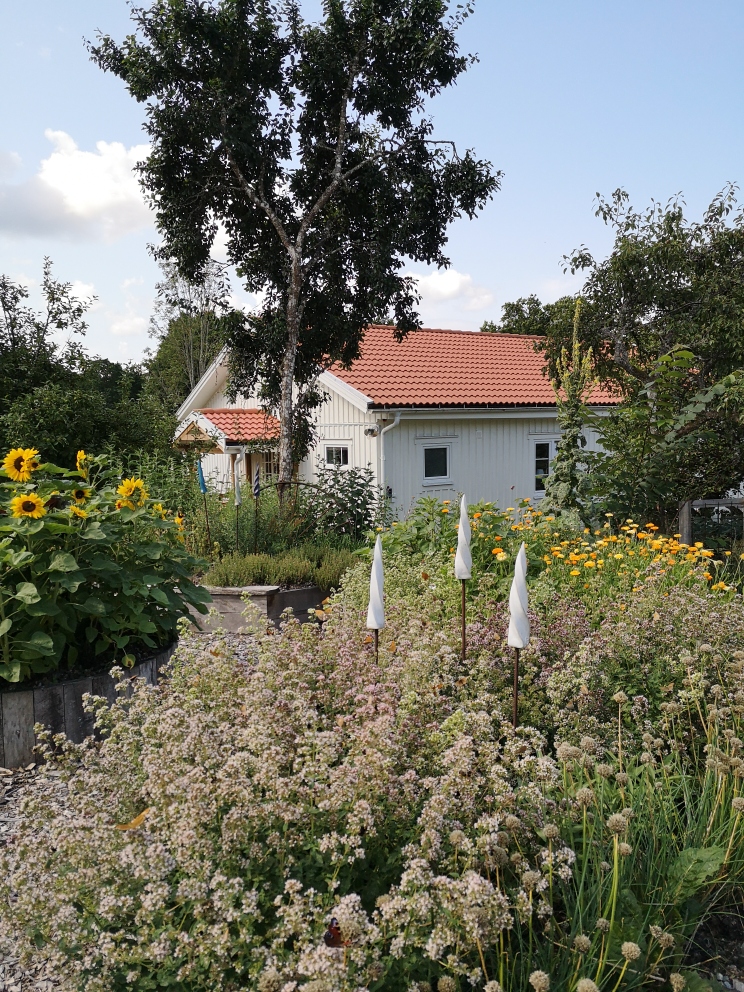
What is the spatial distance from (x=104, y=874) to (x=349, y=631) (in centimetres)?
206

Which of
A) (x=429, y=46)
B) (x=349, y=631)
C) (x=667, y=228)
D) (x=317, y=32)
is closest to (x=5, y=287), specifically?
(x=317, y=32)

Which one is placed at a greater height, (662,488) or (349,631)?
(662,488)

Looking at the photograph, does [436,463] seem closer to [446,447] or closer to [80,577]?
[446,447]

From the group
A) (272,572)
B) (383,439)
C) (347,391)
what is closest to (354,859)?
(272,572)

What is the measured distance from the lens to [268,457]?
2008 centimetres

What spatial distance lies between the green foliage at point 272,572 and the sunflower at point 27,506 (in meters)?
3.63

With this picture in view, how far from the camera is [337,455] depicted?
16.2 metres

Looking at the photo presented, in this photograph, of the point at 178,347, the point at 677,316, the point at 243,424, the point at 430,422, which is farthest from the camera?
the point at 178,347

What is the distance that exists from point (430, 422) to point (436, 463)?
842 mm

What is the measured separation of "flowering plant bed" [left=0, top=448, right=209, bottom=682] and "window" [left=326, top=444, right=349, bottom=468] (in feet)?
36.2

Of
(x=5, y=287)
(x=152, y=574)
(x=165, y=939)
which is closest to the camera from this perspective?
(x=165, y=939)

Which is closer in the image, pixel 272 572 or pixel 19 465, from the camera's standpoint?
pixel 19 465

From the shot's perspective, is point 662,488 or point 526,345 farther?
point 526,345

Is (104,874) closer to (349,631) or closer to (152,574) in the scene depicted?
(349,631)
